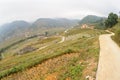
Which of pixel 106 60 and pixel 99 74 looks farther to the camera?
pixel 106 60

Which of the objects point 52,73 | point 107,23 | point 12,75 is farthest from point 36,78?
point 107,23

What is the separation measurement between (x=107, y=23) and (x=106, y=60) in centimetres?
11856

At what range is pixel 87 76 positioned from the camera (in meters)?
25.1

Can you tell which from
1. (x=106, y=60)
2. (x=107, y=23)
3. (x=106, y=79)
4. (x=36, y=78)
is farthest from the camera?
(x=107, y=23)

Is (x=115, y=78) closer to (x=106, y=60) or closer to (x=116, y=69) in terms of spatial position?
(x=116, y=69)

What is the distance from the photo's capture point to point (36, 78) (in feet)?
93.7

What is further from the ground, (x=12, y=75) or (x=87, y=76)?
(x=87, y=76)

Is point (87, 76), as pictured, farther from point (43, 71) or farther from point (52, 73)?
point (43, 71)

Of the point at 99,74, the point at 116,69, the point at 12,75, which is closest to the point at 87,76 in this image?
the point at 99,74

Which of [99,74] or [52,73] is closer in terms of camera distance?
[99,74]

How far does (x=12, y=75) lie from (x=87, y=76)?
1335cm

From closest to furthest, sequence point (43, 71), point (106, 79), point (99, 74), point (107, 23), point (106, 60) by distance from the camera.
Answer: point (106, 79), point (99, 74), point (43, 71), point (106, 60), point (107, 23)

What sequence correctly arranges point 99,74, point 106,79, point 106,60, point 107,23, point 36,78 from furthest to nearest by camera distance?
1. point 107,23
2. point 106,60
3. point 36,78
4. point 99,74
5. point 106,79

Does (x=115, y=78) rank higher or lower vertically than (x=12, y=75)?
higher
